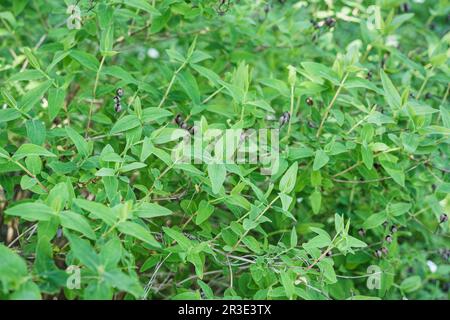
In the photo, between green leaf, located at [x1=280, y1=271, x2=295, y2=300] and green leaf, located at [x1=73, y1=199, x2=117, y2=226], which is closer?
green leaf, located at [x1=73, y1=199, x2=117, y2=226]

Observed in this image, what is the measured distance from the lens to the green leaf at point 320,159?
5.06 feet

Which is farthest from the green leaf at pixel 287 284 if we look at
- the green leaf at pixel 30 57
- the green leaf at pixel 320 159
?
the green leaf at pixel 30 57

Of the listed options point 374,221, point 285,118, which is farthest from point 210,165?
point 374,221

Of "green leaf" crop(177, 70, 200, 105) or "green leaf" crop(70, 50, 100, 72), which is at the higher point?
"green leaf" crop(70, 50, 100, 72)

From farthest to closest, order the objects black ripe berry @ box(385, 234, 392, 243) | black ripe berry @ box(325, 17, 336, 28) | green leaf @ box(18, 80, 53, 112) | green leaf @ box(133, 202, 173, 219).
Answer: black ripe berry @ box(325, 17, 336, 28), black ripe berry @ box(385, 234, 392, 243), green leaf @ box(18, 80, 53, 112), green leaf @ box(133, 202, 173, 219)

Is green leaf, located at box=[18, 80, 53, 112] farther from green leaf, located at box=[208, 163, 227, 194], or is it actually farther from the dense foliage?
green leaf, located at box=[208, 163, 227, 194]

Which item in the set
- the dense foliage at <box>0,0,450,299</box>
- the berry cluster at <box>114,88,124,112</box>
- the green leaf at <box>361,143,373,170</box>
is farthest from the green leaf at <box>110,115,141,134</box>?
the green leaf at <box>361,143,373,170</box>

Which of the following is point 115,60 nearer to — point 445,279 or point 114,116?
point 114,116

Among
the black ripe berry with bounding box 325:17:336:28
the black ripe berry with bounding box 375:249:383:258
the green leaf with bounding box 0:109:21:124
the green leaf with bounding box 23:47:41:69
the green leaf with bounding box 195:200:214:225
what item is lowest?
the black ripe berry with bounding box 375:249:383:258

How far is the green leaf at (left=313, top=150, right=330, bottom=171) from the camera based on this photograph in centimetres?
154

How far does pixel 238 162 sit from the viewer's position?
1544 mm

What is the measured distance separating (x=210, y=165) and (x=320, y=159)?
1.12 ft

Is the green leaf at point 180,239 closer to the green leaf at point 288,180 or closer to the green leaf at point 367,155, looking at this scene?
the green leaf at point 288,180
